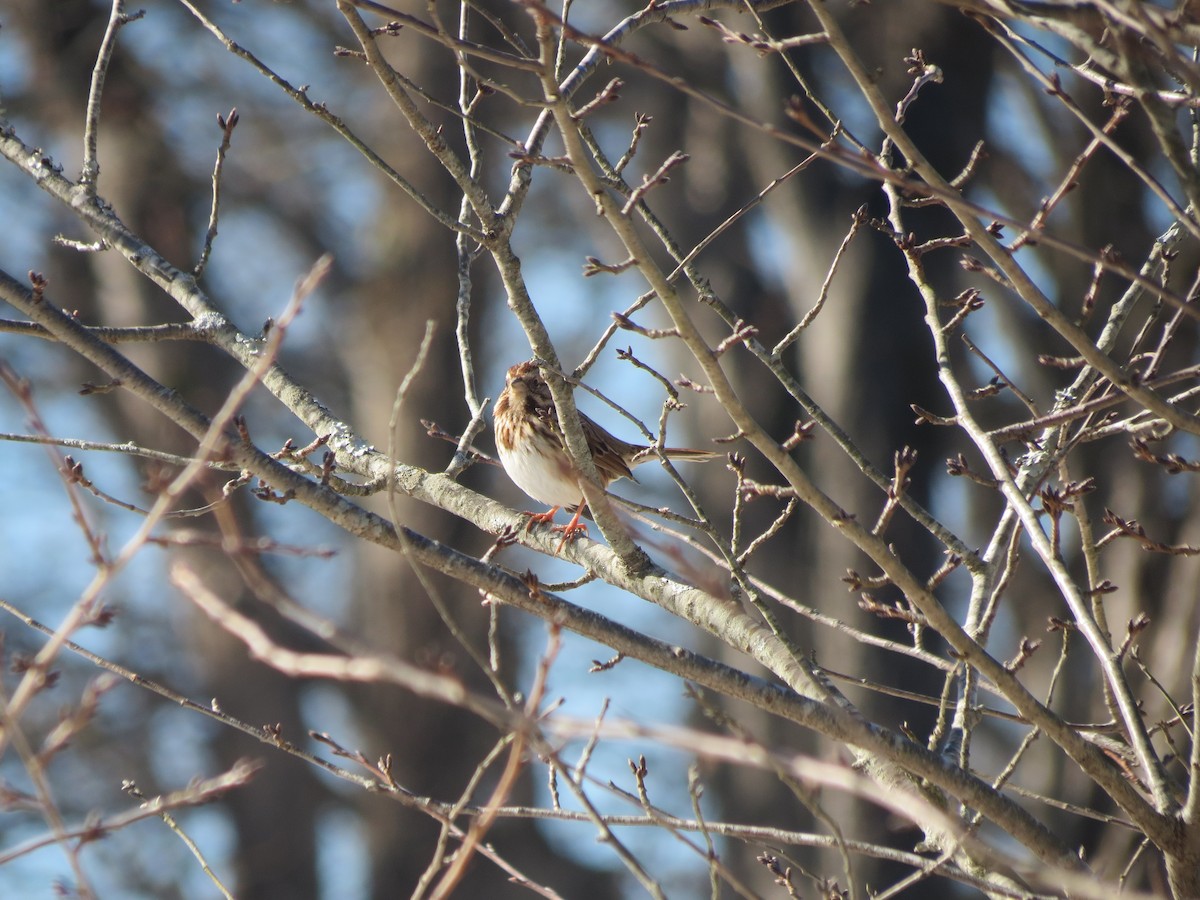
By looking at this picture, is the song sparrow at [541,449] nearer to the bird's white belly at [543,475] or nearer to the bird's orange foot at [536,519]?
the bird's white belly at [543,475]

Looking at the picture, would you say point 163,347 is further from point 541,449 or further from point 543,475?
point 543,475

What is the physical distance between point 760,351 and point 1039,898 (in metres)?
1.26

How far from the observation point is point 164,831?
1214 cm

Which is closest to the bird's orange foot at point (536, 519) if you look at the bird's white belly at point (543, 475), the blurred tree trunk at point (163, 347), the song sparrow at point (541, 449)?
the song sparrow at point (541, 449)

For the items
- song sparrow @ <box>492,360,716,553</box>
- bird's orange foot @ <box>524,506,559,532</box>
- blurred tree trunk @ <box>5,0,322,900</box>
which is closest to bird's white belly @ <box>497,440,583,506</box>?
song sparrow @ <box>492,360,716,553</box>

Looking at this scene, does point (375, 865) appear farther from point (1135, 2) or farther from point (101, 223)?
point (1135, 2)

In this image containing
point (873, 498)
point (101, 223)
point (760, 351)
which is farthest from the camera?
point (873, 498)

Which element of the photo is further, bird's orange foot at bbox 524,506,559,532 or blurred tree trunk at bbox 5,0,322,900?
blurred tree trunk at bbox 5,0,322,900

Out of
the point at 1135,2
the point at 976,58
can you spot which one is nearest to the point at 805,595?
the point at 976,58

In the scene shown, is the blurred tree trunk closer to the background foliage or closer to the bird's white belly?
the background foliage

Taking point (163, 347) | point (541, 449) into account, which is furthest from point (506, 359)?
point (541, 449)

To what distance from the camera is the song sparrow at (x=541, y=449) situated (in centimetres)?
528

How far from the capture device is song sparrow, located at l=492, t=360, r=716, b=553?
5.28 metres

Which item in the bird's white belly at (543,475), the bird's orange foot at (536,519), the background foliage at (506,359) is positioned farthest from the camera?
the background foliage at (506,359)
